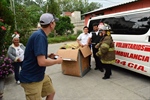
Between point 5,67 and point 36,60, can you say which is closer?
point 36,60

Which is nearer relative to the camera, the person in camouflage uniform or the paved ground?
the paved ground

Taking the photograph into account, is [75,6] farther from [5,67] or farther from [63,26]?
[5,67]

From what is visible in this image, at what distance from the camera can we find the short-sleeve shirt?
6.79 feet

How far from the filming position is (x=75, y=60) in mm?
4812

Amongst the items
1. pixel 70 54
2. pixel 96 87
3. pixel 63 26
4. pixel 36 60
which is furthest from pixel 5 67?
pixel 63 26

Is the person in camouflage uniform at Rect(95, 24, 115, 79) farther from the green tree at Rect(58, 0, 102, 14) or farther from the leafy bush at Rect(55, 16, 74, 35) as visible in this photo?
the green tree at Rect(58, 0, 102, 14)

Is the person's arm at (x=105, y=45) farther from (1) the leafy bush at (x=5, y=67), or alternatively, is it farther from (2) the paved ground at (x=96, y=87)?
(1) the leafy bush at (x=5, y=67)

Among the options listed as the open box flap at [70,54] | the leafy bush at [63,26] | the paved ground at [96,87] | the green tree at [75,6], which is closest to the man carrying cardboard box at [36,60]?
the paved ground at [96,87]

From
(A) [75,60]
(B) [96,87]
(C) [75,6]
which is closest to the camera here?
(B) [96,87]

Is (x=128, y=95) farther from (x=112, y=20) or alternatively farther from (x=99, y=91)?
(x=112, y=20)

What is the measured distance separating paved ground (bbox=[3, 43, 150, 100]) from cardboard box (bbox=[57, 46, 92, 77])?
0.19m

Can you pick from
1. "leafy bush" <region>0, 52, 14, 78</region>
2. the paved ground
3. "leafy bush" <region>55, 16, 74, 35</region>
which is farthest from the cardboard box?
"leafy bush" <region>55, 16, 74, 35</region>

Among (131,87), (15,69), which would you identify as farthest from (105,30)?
(15,69)

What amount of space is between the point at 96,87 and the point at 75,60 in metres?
0.99
